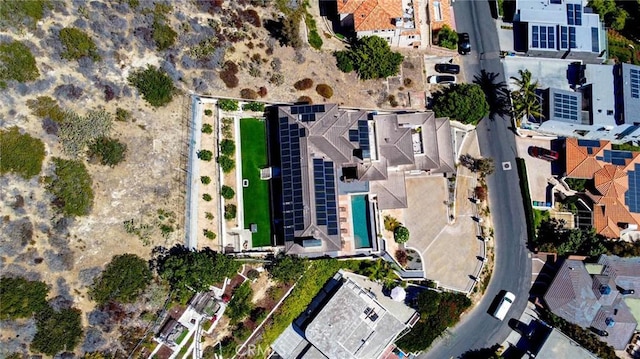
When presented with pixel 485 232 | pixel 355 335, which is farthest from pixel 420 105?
pixel 355 335

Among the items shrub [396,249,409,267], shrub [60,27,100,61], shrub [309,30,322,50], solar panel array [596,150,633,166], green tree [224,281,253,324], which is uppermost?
shrub [309,30,322,50]

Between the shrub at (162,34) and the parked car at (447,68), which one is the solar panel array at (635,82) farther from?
the shrub at (162,34)

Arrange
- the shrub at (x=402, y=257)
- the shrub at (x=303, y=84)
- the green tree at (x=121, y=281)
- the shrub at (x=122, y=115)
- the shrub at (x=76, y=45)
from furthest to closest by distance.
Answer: the shrub at (x=303, y=84) < the shrub at (x=402, y=257) < the shrub at (x=122, y=115) < the shrub at (x=76, y=45) < the green tree at (x=121, y=281)

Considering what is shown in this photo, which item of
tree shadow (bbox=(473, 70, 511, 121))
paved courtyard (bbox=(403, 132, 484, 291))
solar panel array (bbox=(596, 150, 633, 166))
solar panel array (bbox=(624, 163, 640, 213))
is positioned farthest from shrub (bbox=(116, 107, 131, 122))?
solar panel array (bbox=(624, 163, 640, 213))

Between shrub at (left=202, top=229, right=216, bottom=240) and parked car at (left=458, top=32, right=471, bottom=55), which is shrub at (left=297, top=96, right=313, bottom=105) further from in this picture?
parked car at (left=458, top=32, right=471, bottom=55)

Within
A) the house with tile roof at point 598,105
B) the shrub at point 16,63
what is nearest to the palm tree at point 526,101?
the house with tile roof at point 598,105
